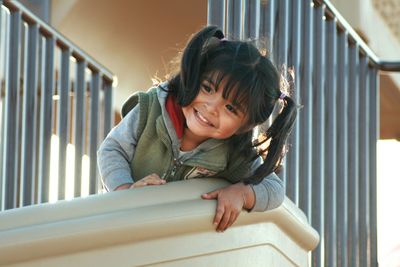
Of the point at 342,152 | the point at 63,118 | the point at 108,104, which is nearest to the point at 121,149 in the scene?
the point at 342,152

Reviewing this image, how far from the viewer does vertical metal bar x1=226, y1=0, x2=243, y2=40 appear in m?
2.99

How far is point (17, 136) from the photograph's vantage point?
3.92 metres

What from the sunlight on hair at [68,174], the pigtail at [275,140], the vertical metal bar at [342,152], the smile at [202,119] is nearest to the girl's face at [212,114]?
the smile at [202,119]

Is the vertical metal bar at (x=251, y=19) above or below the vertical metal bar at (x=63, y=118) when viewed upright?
above

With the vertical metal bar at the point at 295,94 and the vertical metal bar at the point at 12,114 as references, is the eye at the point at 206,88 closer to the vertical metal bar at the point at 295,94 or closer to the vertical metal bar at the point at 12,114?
the vertical metal bar at the point at 295,94

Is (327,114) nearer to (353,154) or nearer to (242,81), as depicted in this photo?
(353,154)

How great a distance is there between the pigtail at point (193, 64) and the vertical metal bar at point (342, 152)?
130 centimetres

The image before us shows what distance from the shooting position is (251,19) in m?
3.08

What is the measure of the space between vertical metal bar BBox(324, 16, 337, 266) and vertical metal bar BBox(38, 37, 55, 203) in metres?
1.09

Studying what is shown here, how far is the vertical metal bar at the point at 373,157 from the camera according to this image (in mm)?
3809

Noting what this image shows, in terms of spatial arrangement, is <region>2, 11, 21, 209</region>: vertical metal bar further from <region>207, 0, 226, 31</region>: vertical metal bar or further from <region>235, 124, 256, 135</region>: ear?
<region>235, 124, 256, 135</region>: ear

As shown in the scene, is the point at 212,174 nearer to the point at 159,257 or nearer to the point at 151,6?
the point at 159,257

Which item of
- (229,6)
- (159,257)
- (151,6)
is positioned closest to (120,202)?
(159,257)

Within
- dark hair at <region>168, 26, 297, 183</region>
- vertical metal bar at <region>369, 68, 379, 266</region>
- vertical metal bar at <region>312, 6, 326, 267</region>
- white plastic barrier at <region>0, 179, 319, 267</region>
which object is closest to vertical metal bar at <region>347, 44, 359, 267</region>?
vertical metal bar at <region>369, 68, 379, 266</region>
